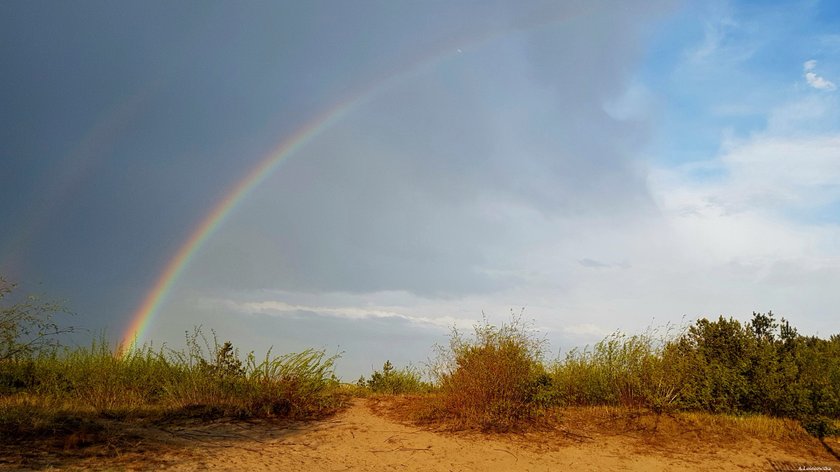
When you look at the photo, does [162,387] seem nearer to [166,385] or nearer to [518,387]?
[166,385]

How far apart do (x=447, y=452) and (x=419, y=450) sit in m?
0.47

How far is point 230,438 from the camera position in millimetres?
8992

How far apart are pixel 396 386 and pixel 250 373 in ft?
13.7

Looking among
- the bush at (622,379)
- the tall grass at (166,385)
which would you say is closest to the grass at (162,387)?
the tall grass at (166,385)

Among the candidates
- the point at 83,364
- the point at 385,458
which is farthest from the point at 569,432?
the point at 83,364

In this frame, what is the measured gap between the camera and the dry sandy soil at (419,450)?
25.6 ft

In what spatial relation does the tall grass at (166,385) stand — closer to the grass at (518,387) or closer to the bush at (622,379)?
the grass at (518,387)

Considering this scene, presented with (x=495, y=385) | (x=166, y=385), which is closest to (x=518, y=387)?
(x=495, y=385)

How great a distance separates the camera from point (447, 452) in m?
9.14

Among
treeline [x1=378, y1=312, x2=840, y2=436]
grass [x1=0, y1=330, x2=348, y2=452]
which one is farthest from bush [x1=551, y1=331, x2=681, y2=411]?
grass [x1=0, y1=330, x2=348, y2=452]

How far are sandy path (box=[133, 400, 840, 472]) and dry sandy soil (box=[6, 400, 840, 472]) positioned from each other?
0.05 feet

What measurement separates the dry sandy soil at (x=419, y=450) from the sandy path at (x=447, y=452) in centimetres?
2

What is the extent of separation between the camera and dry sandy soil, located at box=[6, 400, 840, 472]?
25.6ft

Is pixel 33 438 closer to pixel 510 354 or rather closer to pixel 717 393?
pixel 510 354
